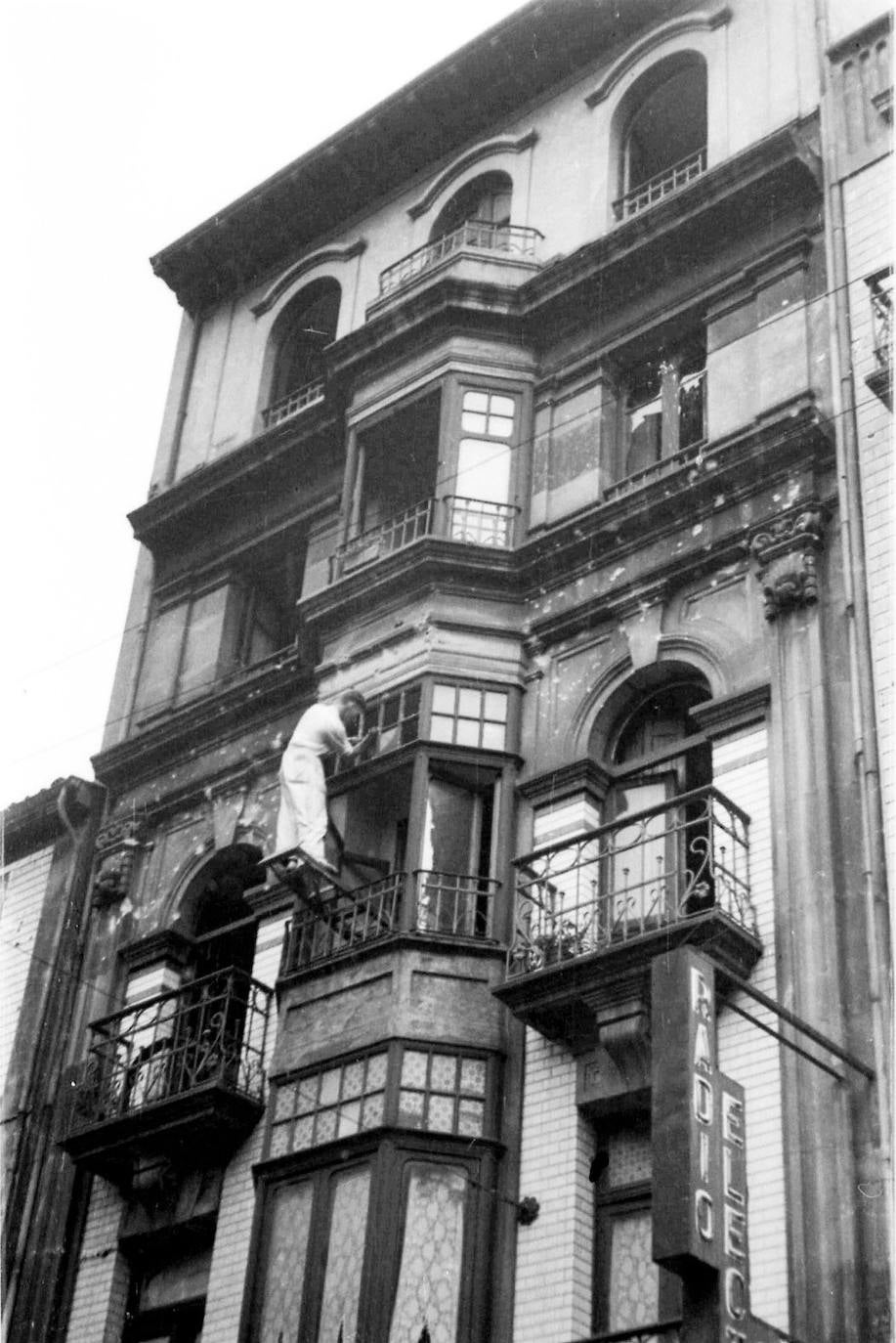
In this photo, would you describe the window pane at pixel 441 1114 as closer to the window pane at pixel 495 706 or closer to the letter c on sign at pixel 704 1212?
the window pane at pixel 495 706

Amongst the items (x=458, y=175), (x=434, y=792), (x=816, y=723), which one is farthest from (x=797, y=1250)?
(x=458, y=175)

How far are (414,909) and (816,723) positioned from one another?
4293 millimetres

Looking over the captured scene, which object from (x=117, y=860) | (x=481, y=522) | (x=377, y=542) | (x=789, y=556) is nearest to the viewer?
(x=789, y=556)

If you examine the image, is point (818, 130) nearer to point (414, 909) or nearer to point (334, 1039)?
point (414, 909)

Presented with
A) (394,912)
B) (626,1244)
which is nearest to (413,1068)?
(394,912)

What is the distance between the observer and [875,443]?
18.0 meters

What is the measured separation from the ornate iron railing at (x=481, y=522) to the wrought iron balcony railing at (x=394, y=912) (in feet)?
13.8

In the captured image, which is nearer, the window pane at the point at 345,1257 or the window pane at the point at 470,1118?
the window pane at the point at 345,1257

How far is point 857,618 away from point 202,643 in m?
10.4

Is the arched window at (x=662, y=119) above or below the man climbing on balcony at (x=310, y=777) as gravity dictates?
above

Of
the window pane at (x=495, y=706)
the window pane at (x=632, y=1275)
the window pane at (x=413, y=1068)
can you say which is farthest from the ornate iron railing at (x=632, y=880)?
the window pane at (x=632, y=1275)

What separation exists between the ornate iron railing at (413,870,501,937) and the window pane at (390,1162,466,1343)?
241 cm

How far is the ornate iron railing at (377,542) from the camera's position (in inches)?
850

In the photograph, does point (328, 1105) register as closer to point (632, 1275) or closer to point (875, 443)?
point (632, 1275)
